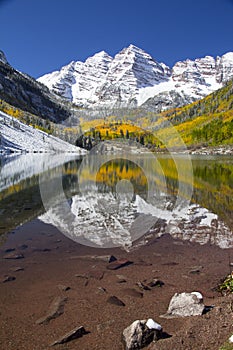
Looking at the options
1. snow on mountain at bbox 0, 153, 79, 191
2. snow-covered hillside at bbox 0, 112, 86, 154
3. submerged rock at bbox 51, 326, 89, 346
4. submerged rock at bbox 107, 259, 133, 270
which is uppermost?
snow-covered hillside at bbox 0, 112, 86, 154

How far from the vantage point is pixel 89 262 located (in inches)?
464

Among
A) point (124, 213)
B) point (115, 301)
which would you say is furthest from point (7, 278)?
point (124, 213)

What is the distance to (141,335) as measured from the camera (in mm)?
6406

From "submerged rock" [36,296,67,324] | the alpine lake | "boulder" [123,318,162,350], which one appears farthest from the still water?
"boulder" [123,318,162,350]

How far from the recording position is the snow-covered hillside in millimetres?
141250

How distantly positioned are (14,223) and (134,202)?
10261 mm

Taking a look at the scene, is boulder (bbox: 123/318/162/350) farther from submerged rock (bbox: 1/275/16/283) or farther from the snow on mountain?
the snow on mountain

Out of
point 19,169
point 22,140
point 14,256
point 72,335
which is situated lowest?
point 72,335

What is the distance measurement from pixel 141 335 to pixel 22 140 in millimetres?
164567

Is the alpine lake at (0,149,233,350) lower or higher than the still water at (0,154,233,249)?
lower

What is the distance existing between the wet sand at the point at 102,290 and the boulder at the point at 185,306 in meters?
0.25

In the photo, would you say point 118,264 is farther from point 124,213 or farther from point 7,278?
point 124,213

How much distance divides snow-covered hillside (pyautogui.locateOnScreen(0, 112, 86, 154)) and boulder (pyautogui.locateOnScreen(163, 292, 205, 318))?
419ft

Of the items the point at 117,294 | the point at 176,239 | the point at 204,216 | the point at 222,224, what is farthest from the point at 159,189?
the point at 117,294
